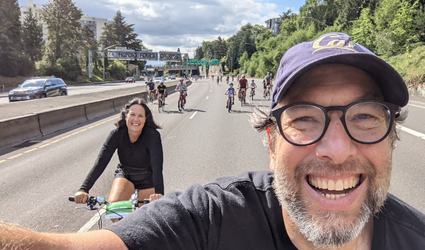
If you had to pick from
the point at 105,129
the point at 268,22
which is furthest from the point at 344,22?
the point at 268,22

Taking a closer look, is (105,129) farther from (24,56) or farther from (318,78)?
(24,56)

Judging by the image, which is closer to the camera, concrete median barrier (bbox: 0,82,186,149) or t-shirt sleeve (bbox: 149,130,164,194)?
t-shirt sleeve (bbox: 149,130,164,194)

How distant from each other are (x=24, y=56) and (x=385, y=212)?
61.3 metres

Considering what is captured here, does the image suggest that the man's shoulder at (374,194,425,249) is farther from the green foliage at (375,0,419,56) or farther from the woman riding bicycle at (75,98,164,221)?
the green foliage at (375,0,419,56)

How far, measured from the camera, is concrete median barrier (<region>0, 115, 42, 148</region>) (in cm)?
970

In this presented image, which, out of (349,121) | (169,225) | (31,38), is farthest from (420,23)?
(31,38)

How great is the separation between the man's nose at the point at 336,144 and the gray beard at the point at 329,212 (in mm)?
42

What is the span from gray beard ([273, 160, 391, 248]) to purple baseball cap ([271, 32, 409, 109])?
0.35 meters

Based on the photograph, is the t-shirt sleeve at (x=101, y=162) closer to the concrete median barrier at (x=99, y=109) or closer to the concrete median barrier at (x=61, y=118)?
the concrete median barrier at (x=61, y=118)

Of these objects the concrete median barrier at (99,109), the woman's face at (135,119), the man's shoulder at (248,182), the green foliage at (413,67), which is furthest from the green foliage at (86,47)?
the man's shoulder at (248,182)

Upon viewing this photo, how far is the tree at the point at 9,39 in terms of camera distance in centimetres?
4769

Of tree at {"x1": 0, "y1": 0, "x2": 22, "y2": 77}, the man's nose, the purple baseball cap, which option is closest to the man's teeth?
the man's nose

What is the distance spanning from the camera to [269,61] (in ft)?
245

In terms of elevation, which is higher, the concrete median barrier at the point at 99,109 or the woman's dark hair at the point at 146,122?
the woman's dark hair at the point at 146,122
